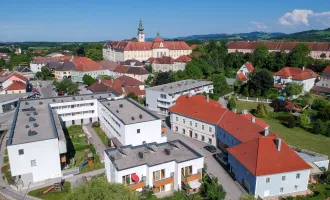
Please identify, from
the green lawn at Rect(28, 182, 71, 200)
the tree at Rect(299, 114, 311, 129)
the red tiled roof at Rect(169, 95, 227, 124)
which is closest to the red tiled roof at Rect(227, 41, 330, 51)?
the tree at Rect(299, 114, 311, 129)

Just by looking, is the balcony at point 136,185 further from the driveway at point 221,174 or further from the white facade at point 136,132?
the white facade at point 136,132

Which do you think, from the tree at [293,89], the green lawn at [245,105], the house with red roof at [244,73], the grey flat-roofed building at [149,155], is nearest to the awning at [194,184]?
the grey flat-roofed building at [149,155]

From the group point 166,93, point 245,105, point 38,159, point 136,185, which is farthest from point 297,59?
point 38,159

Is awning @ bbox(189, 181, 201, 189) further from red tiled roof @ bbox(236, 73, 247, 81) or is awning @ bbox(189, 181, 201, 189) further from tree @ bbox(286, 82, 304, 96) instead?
red tiled roof @ bbox(236, 73, 247, 81)

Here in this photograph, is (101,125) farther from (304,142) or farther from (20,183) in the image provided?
(304,142)

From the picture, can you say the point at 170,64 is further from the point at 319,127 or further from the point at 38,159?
the point at 38,159

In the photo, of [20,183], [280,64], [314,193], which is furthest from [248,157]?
[280,64]
